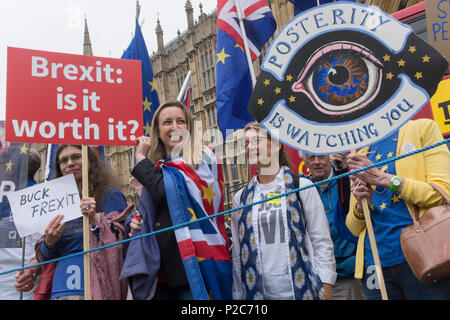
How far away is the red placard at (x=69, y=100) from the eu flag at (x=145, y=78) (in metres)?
1.88

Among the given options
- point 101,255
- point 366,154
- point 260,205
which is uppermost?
point 366,154

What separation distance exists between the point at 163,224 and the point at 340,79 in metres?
1.20

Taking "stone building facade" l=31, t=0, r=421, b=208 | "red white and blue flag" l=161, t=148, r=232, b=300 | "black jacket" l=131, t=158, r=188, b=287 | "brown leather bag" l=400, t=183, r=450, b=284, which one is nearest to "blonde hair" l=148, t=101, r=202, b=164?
"red white and blue flag" l=161, t=148, r=232, b=300

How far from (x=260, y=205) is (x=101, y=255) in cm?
102

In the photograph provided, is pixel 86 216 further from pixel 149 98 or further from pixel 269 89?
pixel 149 98

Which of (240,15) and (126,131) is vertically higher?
(240,15)

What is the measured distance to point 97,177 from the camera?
2.96 m

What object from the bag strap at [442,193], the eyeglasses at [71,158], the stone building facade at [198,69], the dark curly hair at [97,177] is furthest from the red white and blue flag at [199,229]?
the stone building facade at [198,69]

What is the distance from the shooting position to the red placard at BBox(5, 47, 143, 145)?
8.41 feet

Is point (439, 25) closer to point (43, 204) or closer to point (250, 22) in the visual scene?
point (43, 204)

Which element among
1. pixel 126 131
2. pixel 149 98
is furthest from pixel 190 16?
Result: pixel 126 131
